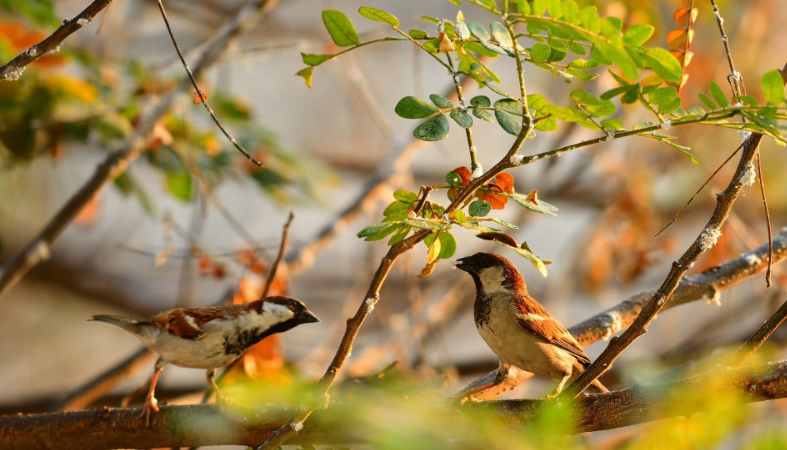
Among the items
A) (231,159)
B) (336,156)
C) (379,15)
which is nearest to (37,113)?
(231,159)

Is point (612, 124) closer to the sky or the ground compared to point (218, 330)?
closer to the sky

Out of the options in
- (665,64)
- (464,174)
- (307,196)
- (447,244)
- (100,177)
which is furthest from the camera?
(307,196)

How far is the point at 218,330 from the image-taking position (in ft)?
8.86

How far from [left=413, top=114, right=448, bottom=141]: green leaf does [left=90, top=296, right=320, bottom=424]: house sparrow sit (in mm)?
1338

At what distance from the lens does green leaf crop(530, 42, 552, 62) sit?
54.7 inches

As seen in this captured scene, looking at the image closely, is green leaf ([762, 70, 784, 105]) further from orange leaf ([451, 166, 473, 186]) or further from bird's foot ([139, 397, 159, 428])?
bird's foot ([139, 397, 159, 428])

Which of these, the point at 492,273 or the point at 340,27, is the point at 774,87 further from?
the point at 492,273

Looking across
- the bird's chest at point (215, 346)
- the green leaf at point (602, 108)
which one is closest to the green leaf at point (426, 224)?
the green leaf at point (602, 108)

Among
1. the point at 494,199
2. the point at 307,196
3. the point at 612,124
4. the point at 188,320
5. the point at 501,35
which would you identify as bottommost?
the point at 188,320

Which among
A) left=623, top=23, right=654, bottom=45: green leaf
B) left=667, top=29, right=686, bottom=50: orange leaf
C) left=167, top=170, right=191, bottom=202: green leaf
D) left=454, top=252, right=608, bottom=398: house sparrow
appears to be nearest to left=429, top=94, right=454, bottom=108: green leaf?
left=623, top=23, right=654, bottom=45: green leaf

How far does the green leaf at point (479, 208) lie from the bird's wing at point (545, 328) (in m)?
1.13

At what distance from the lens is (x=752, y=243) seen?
4273 mm

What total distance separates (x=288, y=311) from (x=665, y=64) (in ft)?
5.93

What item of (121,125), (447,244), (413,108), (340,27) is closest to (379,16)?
(340,27)
